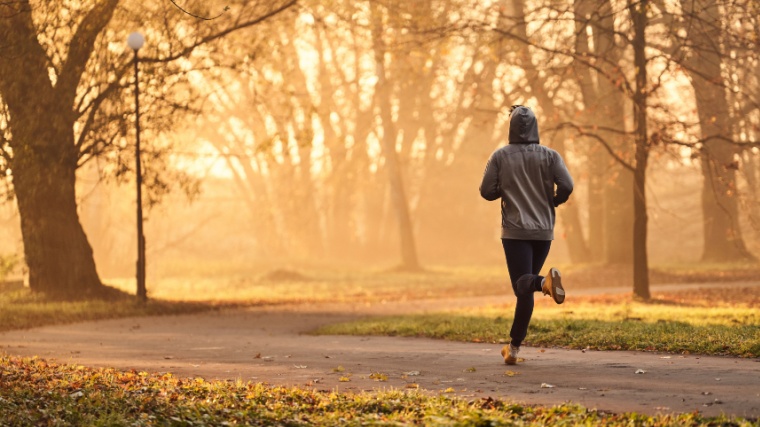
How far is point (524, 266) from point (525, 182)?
0.71 metres

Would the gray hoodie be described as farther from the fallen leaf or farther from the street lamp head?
the street lamp head

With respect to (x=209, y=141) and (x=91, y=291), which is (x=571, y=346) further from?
(x=209, y=141)

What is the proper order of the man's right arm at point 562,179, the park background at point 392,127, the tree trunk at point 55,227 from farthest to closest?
the park background at point 392,127
the tree trunk at point 55,227
the man's right arm at point 562,179

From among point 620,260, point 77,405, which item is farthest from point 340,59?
point 77,405

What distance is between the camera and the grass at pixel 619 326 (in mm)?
10883

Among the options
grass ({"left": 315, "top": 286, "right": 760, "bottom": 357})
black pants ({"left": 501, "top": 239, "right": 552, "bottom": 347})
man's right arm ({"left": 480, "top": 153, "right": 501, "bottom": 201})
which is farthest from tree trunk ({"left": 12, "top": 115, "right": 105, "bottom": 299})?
black pants ({"left": 501, "top": 239, "right": 552, "bottom": 347})

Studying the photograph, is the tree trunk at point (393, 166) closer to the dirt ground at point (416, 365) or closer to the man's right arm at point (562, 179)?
the dirt ground at point (416, 365)

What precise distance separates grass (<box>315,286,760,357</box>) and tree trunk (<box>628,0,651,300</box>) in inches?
23.3

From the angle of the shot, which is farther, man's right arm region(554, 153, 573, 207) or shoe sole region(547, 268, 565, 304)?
man's right arm region(554, 153, 573, 207)

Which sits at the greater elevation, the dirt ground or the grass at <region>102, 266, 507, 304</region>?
the grass at <region>102, 266, 507, 304</region>

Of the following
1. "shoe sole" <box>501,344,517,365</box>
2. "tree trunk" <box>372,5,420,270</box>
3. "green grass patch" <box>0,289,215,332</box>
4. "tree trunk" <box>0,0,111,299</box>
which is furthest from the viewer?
"tree trunk" <box>372,5,420,270</box>

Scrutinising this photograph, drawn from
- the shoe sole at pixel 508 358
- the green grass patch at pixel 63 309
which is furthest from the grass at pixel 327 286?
the shoe sole at pixel 508 358

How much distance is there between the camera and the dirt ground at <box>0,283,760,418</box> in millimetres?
7512

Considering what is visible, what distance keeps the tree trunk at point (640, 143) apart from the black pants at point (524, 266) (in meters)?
11.0
